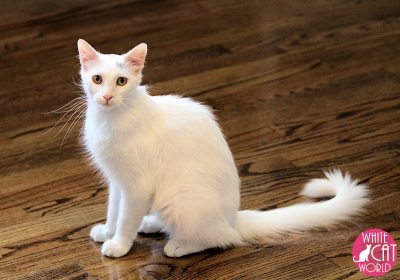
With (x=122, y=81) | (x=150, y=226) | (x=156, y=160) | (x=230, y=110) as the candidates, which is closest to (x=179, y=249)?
(x=150, y=226)

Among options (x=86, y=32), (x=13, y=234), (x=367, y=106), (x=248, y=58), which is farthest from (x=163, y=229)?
(x=86, y=32)

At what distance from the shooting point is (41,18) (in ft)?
11.1

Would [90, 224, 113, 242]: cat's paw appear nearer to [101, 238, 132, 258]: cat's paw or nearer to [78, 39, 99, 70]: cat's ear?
[101, 238, 132, 258]: cat's paw

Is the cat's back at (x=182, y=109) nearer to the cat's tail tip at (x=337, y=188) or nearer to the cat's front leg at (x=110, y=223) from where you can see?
the cat's front leg at (x=110, y=223)

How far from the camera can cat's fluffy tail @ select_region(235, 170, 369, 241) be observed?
2008 mm

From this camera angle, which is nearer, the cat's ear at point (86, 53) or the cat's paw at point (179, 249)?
the cat's ear at point (86, 53)

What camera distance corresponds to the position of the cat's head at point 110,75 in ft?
5.71

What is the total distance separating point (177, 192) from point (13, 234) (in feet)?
1.63

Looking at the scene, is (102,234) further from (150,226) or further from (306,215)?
(306,215)

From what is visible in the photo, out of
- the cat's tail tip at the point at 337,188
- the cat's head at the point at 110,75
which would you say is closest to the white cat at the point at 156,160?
the cat's head at the point at 110,75

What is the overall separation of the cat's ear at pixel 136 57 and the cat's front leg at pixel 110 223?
329 mm

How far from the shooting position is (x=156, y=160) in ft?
6.08

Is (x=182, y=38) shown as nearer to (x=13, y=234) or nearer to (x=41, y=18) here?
(x=41, y=18)

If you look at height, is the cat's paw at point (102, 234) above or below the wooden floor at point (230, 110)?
below
